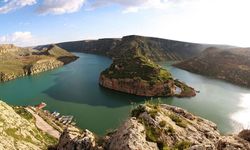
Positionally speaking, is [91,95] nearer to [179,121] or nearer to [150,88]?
[150,88]

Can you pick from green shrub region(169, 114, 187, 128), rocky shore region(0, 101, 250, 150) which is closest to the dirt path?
rocky shore region(0, 101, 250, 150)

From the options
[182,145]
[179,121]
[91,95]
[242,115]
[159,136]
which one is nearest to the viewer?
[182,145]

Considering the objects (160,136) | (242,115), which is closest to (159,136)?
(160,136)

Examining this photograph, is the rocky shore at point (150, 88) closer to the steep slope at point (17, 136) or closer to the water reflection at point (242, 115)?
the water reflection at point (242, 115)

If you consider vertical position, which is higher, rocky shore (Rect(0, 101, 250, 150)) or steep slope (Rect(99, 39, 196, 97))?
rocky shore (Rect(0, 101, 250, 150))

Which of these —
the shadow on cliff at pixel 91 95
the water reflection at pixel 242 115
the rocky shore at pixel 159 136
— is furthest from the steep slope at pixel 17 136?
the water reflection at pixel 242 115

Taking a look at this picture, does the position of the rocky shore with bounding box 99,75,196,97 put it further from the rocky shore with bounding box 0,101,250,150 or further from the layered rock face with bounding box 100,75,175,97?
the rocky shore with bounding box 0,101,250,150
